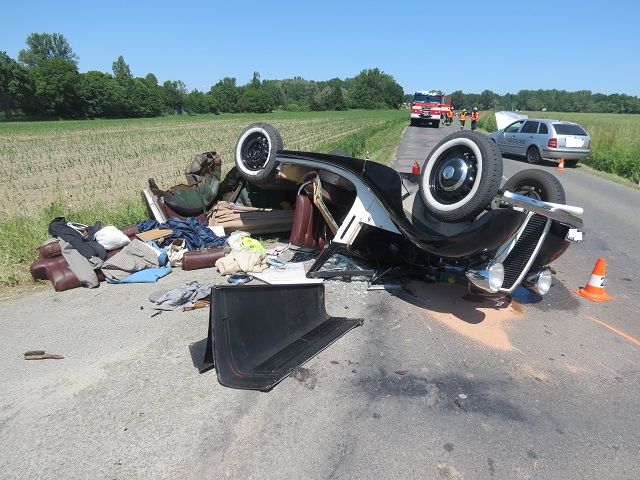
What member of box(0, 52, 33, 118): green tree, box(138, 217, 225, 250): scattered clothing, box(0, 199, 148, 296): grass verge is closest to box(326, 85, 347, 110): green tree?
box(0, 52, 33, 118): green tree

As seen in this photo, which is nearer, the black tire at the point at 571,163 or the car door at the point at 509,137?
the black tire at the point at 571,163

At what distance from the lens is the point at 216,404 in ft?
9.66

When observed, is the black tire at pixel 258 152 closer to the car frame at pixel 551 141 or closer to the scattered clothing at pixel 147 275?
the scattered clothing at pixel 147 275

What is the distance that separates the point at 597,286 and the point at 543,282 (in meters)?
1.21

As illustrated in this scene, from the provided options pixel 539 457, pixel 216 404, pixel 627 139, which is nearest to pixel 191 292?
pixel 216 404

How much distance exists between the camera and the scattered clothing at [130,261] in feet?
16.8

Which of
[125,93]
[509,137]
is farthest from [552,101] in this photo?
[509,137]

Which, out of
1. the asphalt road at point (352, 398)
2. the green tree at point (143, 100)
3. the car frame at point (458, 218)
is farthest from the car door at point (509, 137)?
the green tree at point (143, 100)

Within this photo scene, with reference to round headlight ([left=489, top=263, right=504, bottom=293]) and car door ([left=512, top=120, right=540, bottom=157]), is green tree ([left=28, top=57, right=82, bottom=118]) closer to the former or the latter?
car door ([left=512, top=120, right=540, bottom=157])

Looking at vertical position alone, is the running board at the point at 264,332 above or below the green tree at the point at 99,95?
below

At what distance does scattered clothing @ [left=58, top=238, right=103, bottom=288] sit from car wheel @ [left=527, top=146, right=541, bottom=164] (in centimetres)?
1624

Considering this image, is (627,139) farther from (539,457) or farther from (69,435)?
(69,435)

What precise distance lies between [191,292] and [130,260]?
1.18 metres

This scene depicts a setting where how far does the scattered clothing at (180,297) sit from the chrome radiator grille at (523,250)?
3.03 m
